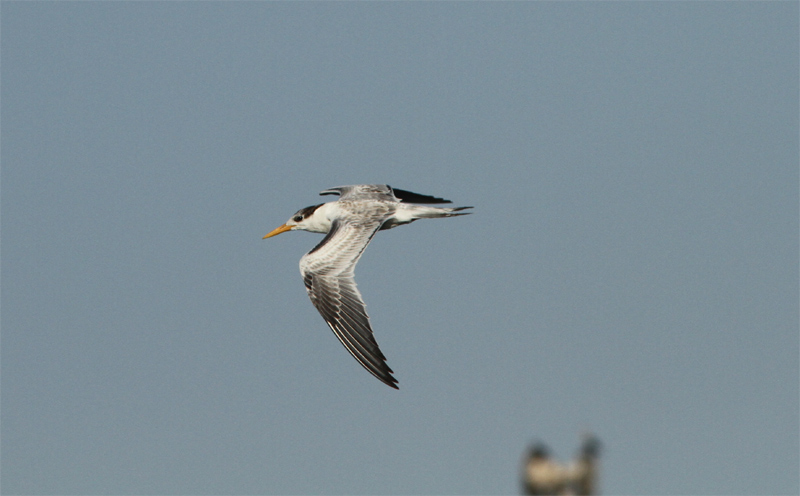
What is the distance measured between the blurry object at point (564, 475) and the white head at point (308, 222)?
2464 cm

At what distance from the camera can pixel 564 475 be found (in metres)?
7.74

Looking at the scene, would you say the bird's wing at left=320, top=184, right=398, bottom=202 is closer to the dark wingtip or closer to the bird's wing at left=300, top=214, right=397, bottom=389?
the dark wingtip

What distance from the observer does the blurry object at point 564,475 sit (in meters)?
7.63

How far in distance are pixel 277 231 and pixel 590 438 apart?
91.7ft

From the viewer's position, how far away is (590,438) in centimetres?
777

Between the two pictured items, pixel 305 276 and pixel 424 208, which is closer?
pixel 305 276

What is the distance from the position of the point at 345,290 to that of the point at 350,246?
7.62ft

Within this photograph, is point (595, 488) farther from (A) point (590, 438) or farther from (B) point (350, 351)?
(B) point (350, 351)

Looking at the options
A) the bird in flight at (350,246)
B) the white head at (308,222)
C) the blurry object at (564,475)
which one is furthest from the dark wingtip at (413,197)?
the blurry object at (564,475)

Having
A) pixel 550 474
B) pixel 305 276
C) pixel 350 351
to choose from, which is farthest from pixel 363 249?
pixel 550 474

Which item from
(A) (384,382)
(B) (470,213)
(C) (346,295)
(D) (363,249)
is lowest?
(A) (384,382)

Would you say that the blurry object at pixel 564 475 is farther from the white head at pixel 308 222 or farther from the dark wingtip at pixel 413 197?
the dark wingtip at pixel 413 197

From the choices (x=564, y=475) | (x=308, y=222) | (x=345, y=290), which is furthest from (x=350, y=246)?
(x=564, y=475)

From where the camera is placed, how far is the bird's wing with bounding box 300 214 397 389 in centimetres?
2407
